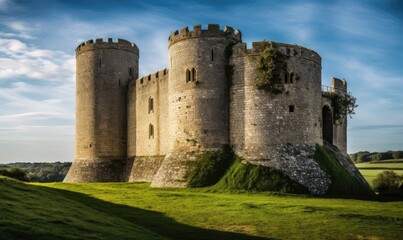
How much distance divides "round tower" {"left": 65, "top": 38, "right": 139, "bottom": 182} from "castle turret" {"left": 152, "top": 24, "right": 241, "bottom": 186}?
1207cm

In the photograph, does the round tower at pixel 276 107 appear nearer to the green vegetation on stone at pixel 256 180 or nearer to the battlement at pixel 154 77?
the green vegetation on stone at pixel 256 180

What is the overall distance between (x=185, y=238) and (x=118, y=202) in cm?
833

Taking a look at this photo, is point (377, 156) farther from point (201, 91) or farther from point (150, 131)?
point (201, 91)

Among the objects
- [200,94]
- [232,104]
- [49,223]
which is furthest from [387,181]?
Result: [49,223]

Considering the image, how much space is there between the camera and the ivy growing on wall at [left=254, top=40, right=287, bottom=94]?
94.5 feet

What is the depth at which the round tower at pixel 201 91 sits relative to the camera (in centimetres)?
2992

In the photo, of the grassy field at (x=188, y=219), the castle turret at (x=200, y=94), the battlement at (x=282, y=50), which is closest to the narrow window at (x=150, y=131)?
the castle turret at (x=200, y=94)

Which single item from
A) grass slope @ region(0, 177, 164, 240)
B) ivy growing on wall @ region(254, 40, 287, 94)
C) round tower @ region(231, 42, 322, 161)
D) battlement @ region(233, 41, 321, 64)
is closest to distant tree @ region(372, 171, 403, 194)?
round tower @ region(231, 42, 322, 161)

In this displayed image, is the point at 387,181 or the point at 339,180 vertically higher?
the point at 339,180

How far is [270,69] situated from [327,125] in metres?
10.6

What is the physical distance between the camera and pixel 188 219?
18.2 meters

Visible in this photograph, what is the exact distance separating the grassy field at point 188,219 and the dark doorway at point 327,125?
1337cm

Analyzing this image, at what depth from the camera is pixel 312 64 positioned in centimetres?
3083

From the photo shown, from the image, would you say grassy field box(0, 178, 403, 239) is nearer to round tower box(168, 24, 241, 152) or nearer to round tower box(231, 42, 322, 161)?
round tower box(231, 42, 322, 161)
